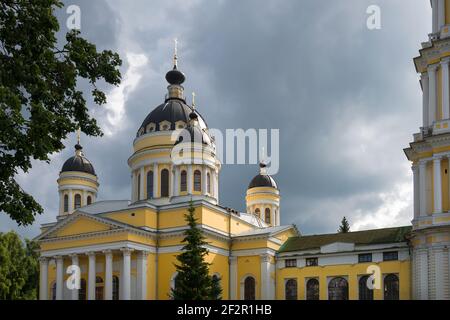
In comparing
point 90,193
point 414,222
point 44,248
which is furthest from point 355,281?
point 90,193

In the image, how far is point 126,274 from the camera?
4034 centimetres

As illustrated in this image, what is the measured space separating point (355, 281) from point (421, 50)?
1560cm

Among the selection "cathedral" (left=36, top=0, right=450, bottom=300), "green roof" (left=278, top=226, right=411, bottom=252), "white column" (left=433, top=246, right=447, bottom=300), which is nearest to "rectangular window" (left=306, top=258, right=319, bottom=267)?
"cathedral" (left=36, top=0, right=450, bottom=300)

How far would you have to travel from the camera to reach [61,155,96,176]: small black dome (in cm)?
5759

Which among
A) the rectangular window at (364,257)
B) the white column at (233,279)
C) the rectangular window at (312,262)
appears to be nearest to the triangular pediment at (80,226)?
the white column at (233,279)

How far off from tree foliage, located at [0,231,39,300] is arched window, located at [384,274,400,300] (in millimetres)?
29650

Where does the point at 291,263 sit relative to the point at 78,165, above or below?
below

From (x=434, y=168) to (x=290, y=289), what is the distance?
49.3 ft

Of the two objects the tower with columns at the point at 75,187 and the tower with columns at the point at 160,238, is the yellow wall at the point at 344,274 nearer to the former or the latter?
the tower with columns at the point at 160,238

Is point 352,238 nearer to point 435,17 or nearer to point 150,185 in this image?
point 435,17

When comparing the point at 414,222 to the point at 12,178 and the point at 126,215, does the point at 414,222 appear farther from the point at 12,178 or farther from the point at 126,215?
the point at 12,178

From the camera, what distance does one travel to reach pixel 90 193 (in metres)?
57.5

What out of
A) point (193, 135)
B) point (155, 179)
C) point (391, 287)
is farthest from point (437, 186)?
point (155, 179)

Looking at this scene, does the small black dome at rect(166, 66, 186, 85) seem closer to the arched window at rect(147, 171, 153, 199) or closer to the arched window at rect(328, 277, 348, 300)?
the arched window at rect(147, 171, 153, 199)
